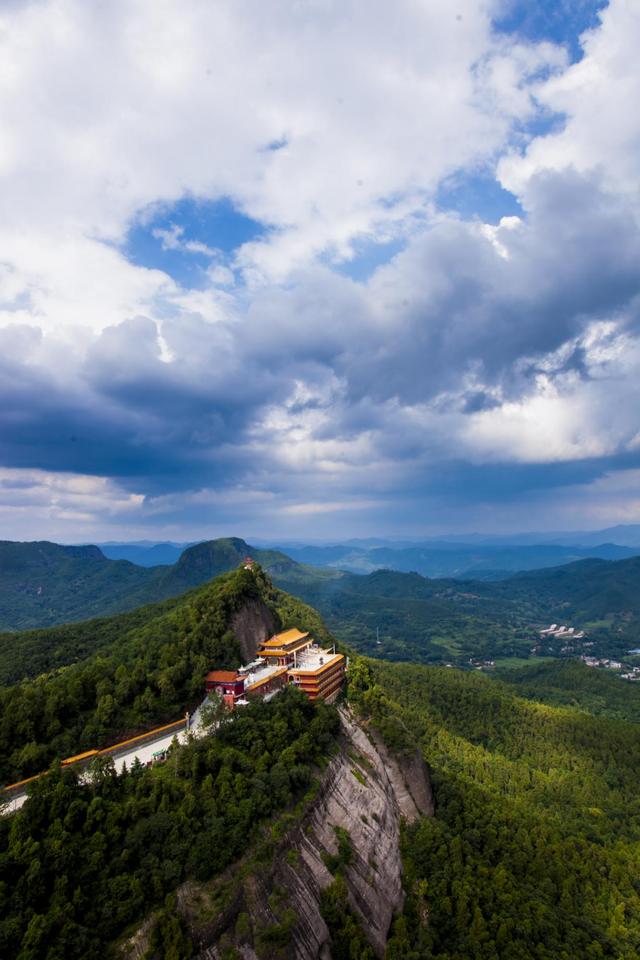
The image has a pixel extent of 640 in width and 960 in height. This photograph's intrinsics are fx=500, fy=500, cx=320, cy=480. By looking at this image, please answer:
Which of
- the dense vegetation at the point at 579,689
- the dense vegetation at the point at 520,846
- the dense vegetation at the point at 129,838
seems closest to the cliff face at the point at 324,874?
the dense vegetation at the point at 129,838

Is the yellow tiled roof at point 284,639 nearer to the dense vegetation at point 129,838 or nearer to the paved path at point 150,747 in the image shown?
the paved path at point 150,747

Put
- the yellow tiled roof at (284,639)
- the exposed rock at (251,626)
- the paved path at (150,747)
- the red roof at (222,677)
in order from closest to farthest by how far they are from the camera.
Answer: the paved path at (150,747) → the red roof at (222,677) → the yellow tiled roof at (284,639) → the exposed rock at (251,626)

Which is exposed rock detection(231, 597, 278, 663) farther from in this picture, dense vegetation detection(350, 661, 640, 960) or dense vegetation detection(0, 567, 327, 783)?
dense vegetation detection(350, 661, 640, 960)

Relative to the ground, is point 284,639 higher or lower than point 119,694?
higher

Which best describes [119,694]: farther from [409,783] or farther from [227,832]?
[409,783]

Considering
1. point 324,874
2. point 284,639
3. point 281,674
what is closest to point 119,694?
point 281,674
